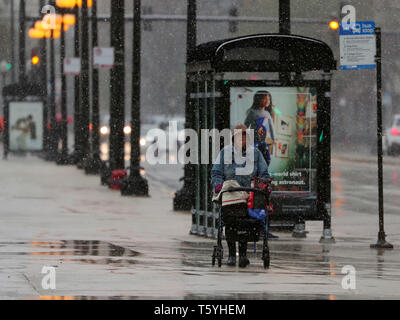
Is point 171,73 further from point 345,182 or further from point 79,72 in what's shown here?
point 345,182

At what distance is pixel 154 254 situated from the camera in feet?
52.6

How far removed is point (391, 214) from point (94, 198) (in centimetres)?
695

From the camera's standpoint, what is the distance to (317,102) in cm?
1859

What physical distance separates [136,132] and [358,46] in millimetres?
11766

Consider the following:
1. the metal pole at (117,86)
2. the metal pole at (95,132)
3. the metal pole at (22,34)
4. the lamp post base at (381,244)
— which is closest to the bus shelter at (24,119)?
the metal pole at (22,34)

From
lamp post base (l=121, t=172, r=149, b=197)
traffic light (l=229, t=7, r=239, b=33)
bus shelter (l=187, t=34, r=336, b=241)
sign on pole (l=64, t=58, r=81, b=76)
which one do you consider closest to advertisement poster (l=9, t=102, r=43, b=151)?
sign on pole (l=64, t=58, r=81, b=76)

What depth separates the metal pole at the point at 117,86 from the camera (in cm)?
3098

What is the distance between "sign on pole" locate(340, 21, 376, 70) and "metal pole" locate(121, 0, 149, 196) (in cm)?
1074

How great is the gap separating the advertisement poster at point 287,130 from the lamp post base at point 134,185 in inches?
406

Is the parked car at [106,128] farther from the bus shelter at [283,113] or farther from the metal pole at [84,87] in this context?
the bus shelter at [283,113]

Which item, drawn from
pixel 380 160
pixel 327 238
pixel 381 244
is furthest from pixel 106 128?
pixel 381 244

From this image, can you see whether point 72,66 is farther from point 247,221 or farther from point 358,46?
point 247,221

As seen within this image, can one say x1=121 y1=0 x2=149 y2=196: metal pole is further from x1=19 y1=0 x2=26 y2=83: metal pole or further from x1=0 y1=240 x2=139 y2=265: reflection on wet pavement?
x1=19 y1=0 x2=26 y2=83: metal pole
